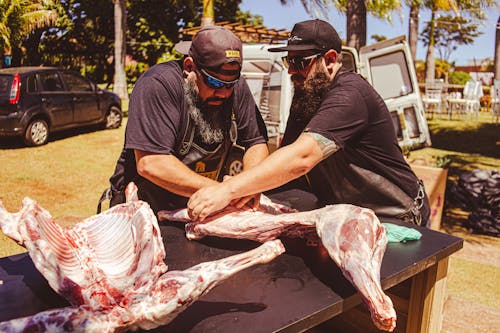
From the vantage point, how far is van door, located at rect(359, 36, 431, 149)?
8.57 metres

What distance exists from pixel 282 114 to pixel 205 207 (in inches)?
191

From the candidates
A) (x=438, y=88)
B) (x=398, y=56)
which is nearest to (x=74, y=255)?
(x=398, y=56)

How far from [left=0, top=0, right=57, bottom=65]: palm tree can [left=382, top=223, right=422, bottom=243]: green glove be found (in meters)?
15.2

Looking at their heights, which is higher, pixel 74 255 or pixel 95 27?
pixel 95 27

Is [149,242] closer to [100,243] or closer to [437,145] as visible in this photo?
[100,243]

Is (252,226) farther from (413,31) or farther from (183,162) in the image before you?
(413,31)

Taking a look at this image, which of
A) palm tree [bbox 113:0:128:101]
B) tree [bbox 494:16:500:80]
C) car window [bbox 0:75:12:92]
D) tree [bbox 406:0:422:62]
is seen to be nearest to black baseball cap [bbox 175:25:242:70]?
car window [bbox 0:75:12:92]

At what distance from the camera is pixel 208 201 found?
211 cm

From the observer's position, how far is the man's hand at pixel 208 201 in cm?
211

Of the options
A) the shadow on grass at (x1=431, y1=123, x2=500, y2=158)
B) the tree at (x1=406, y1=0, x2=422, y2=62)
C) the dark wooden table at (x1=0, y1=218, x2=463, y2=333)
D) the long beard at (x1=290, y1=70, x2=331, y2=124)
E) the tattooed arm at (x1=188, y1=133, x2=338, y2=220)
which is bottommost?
the shadow on grass at (x1=431, y1=123, x2=500, y2=158)

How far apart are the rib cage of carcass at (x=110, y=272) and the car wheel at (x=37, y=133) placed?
30.8 feet

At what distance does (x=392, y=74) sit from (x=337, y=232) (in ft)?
25.3

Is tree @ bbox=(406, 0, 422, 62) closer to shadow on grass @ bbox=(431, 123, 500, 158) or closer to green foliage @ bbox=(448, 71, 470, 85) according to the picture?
shadow on grass @ bbox=(431, 123, 500, 158)

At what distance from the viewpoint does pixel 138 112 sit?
7.70 ft
